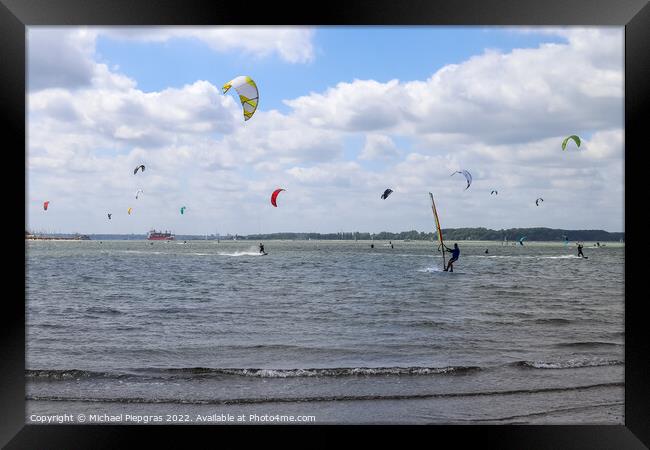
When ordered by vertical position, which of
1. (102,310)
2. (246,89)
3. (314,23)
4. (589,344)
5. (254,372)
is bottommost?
(102,310)

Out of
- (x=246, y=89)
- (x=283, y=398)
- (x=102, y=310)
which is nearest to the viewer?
(x=283, y=398)

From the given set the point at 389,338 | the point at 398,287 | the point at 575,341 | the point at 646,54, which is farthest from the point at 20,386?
the point at 398,287

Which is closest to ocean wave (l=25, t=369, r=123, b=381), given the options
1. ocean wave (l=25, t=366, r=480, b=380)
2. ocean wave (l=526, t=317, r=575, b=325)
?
ocean wave (l=25, t=366, r=480, b=380)

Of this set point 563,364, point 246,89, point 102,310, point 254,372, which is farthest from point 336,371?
point 102,310

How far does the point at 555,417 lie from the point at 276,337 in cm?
430

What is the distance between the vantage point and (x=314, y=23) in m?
3.23

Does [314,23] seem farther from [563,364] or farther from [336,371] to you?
[563,364]

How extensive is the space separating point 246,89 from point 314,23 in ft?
11.6

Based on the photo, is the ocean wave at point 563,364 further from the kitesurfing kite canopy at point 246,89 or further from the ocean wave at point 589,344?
the kitesurfing kite canopy at point 246,89

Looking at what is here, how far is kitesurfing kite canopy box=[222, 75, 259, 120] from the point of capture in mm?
6477

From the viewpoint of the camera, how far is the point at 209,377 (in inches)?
203

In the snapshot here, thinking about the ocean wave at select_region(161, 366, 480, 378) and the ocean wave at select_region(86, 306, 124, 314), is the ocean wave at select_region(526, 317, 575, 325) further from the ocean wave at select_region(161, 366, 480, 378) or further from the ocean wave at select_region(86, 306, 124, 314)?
the ocean wave at select_region(86, 306, 124, 314)

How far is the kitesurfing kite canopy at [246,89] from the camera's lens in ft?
21.2

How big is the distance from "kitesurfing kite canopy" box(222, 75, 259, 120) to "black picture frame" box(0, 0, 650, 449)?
126 inches
